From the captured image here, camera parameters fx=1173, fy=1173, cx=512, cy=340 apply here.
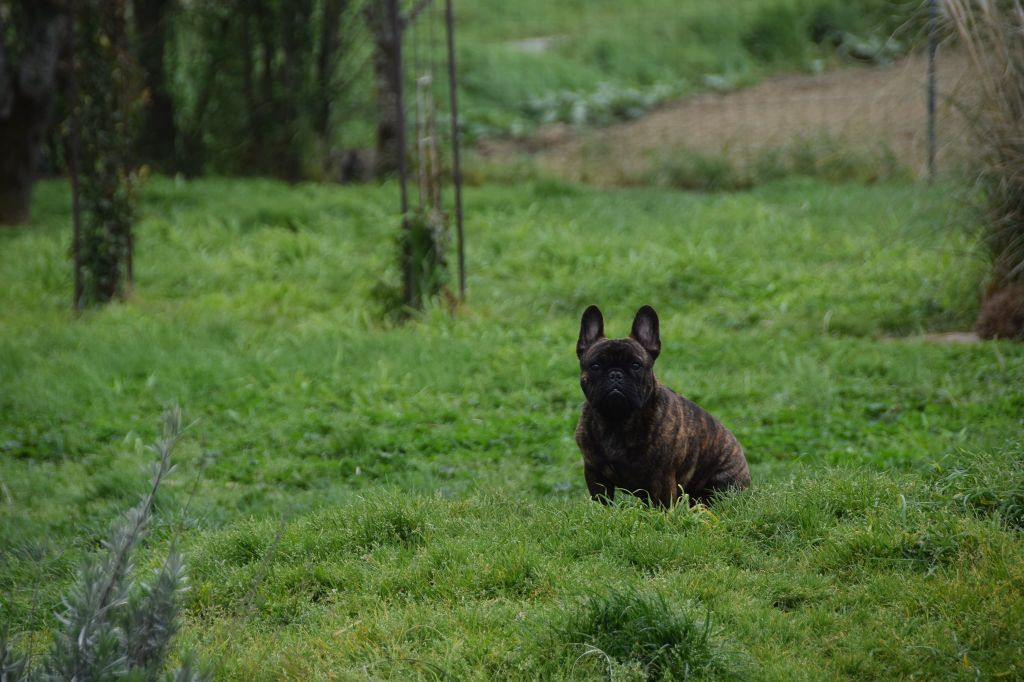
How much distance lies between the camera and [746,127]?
18891 mm

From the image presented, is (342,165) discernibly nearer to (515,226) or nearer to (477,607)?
(515,226)

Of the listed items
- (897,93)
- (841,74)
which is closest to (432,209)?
(897,93)

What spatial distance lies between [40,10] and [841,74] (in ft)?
46.4

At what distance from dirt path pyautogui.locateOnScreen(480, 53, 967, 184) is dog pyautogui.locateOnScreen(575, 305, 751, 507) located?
10.0m

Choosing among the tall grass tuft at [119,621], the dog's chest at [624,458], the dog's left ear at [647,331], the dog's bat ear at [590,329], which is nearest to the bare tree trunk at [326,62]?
the dog's bat ear at [590,329]

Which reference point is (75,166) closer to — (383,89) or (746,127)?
(383,89)

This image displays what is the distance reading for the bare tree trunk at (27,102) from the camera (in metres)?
14.8

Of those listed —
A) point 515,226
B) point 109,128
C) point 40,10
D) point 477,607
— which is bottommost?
point 477,607

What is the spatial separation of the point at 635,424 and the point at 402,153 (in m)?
6.15

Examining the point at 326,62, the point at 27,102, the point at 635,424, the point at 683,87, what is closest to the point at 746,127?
the point at 683,87

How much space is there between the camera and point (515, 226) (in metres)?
14.1

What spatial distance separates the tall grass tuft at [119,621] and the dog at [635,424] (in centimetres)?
226

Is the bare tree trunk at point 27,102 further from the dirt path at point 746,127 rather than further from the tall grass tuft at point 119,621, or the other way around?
the tall grass tuft at point 119,621

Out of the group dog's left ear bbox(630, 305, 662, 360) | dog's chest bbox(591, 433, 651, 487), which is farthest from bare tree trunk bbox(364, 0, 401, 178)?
dog's chest bbox(591, 433, 651, 487)
